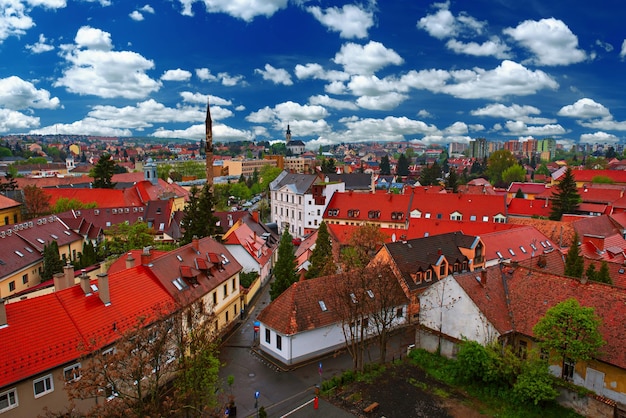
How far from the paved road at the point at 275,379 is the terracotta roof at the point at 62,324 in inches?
284

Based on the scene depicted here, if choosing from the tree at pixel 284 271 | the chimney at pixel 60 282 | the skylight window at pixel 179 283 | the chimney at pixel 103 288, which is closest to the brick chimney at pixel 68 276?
the chimney at pixel 60 282

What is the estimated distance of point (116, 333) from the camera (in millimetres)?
23234

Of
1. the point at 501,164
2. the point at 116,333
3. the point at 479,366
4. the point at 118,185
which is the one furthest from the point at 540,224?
the point at 501,164

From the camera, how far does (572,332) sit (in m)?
21.4

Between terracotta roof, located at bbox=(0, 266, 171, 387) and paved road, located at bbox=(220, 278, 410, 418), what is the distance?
7.22 meters

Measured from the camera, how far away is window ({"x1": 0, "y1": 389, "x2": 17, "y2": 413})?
18484 mm

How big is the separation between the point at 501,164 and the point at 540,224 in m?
115

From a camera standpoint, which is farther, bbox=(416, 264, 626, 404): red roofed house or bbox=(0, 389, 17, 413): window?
bbox=(416, 264, 626, 404): red roofed house

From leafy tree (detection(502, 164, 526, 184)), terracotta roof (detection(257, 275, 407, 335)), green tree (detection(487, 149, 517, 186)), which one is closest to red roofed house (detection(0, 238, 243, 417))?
terracotta roof (detection(257, 275, 407, 335))

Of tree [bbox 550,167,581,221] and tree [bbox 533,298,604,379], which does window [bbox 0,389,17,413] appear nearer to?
tree [bbox 533,298,604,379]

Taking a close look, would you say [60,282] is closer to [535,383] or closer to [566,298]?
[535,383]

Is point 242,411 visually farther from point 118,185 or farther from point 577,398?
point 118,185

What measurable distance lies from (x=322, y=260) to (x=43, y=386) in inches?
966

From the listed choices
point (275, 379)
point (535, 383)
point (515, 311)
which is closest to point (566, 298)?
point (515, 311)
